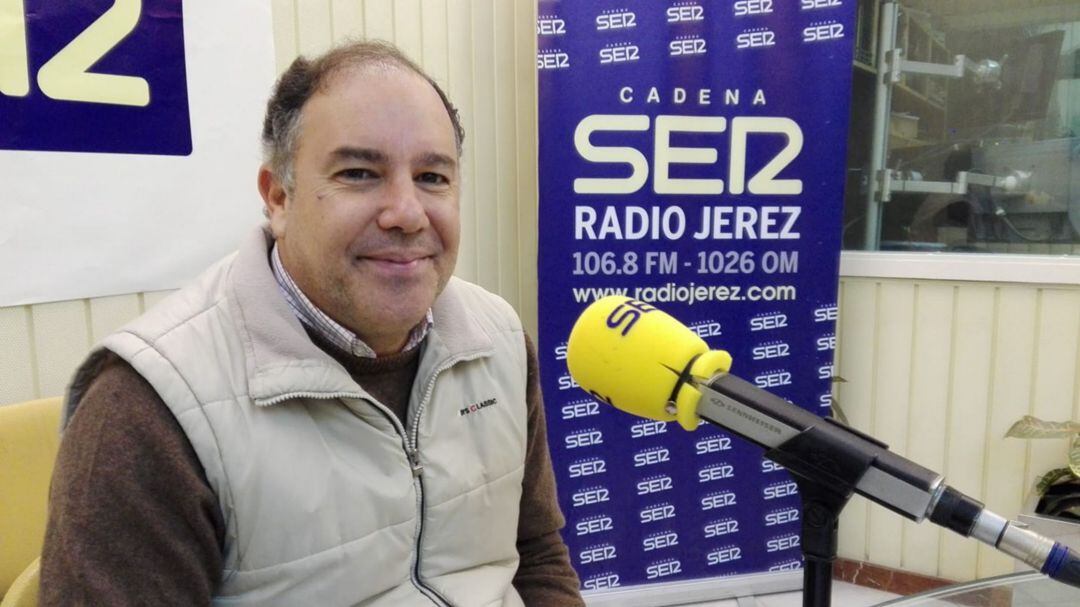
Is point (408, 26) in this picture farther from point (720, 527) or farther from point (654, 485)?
point (720, 527)

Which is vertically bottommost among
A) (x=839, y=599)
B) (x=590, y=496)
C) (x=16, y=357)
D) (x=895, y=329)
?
(x=839, y=599)

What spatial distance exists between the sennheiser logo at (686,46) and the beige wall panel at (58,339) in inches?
73.5

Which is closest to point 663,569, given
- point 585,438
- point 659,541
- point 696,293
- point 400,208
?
point 659,541

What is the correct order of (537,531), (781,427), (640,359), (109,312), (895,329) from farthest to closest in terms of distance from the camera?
(895,329) < (109,312) < (537,531) < (640,359) < (781,427)

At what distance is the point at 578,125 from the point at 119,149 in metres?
1.32

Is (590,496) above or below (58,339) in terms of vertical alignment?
below

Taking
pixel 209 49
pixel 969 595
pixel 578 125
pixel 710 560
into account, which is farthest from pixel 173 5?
pixel 710 560

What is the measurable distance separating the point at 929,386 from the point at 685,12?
1.61 metres

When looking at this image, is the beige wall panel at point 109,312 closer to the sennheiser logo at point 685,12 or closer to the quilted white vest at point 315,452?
the quilted white vest at point 315,452

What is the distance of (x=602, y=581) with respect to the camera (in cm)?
265

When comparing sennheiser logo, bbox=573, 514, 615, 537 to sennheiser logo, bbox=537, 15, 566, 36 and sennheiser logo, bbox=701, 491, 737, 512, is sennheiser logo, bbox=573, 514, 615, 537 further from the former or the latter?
sennheiser logo, bbox=537, 15, 566, 36

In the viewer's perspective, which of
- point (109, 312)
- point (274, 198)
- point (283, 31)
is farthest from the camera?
point (283, 31)

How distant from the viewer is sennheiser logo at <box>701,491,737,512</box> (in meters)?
2.67

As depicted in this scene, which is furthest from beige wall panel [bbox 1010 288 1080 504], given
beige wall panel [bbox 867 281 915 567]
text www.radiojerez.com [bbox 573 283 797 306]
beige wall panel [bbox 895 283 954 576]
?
text www.radiojerez.com [bbox 573 283 797 306]
